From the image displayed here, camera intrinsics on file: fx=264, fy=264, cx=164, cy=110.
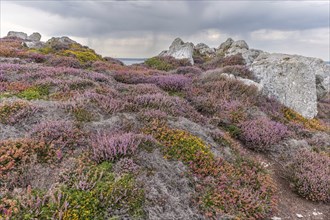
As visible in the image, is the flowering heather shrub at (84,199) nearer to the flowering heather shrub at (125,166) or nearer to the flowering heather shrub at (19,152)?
the flowering heather shrub at (125,166)

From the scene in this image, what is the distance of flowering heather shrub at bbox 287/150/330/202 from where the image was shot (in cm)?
790

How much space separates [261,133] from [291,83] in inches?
313

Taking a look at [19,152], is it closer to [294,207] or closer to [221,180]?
[221,180]

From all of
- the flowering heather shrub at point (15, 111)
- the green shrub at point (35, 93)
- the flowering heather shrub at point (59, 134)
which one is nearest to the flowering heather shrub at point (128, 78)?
the green shrub at point (35, 93)

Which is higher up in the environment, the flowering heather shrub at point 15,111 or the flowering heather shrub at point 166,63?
the flowering heather shrub at point 166,63

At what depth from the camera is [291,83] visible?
1677cm

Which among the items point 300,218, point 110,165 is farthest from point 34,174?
point 300,218

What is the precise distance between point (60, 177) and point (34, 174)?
0.62m

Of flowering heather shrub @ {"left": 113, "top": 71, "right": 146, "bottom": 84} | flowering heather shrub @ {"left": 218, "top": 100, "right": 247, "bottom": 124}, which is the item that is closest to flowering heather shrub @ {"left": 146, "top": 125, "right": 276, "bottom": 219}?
flowering heather shrub @ {"left": 218, "top": 100, "right": 247, "bottom": 124}

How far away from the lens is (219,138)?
30.1ft

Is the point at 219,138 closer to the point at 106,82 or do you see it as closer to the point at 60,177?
the point at 60,177

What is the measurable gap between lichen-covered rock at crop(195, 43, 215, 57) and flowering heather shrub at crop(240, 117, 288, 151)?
34.4 meters

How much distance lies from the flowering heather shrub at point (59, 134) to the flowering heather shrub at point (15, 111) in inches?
31.1

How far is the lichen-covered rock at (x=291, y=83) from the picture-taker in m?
16.3
